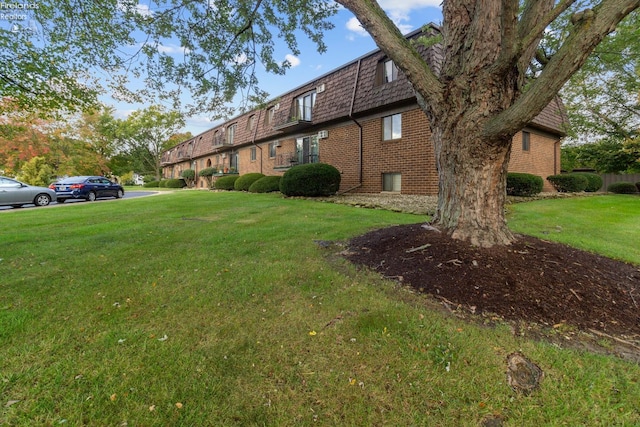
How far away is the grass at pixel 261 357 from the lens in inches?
62.9

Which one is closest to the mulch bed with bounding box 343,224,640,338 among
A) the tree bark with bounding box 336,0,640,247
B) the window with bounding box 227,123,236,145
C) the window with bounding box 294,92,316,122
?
the tree bark with bounding box 336,0,640,247

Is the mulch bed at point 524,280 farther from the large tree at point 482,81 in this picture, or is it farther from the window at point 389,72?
the window at point 389,72

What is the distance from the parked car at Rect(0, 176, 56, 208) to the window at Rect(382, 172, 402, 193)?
49.7ft

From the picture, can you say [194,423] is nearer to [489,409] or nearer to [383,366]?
[383,366]

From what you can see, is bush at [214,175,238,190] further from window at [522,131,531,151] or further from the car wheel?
window at [522,131,531,151]

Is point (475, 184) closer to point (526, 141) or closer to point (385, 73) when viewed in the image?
point (385, 73)

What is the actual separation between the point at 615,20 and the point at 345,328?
3513mm

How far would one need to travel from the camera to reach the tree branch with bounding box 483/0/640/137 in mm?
2451

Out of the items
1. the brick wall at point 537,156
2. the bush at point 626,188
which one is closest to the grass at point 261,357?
the brick wall at point 537,156

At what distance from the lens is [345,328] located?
93.5 inches

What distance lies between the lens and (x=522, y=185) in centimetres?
1148

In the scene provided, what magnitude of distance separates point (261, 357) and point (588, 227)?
7657mm

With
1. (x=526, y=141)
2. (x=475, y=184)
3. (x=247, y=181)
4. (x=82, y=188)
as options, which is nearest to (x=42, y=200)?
(x=82, y=188)

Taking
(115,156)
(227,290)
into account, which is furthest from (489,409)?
(115,156)
